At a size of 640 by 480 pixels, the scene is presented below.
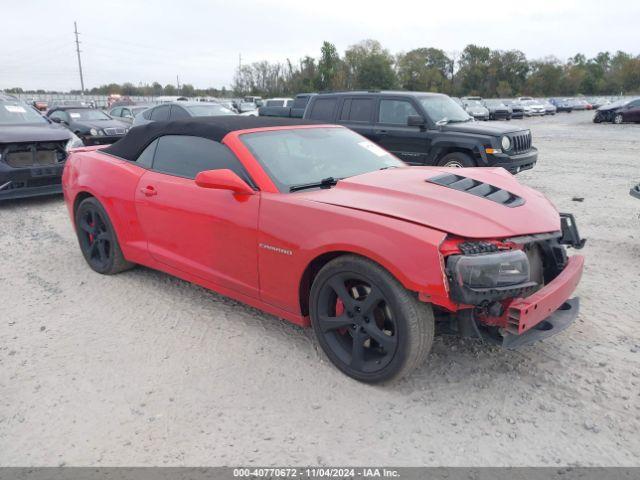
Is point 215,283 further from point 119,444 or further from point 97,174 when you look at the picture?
point 97,174

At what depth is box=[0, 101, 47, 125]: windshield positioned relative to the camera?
27.4ft

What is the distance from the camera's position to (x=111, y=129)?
43.1ft

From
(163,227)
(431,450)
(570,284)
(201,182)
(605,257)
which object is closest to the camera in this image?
(431,450)

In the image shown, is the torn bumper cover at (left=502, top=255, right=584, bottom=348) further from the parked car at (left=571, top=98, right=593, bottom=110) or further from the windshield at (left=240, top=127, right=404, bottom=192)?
the parked car at (left=571, top=98, right=593, bottom=110)

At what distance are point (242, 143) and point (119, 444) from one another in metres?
2.10

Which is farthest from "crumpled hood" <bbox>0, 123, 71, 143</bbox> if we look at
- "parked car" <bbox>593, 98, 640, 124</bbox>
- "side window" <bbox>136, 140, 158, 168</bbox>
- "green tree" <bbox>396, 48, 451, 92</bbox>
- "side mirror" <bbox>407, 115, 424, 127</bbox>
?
"green tree" <bbox>396, 48, 451, 92</bbox>

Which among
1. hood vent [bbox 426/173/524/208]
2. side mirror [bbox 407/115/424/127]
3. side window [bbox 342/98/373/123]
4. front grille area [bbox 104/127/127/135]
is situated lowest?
front grille area [bbox 104/127/127/135]

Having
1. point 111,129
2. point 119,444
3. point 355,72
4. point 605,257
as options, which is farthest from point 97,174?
point 355,72

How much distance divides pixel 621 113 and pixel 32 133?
3013cm

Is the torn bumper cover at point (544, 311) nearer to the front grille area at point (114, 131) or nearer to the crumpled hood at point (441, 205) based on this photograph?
the crumpled hood at point (441, 205)

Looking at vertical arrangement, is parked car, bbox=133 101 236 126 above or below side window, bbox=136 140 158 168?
above

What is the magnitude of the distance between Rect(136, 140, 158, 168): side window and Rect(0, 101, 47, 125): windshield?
548 centimetres

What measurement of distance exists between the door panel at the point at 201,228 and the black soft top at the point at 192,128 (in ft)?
1.24

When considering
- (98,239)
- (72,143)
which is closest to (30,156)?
(72,143)
